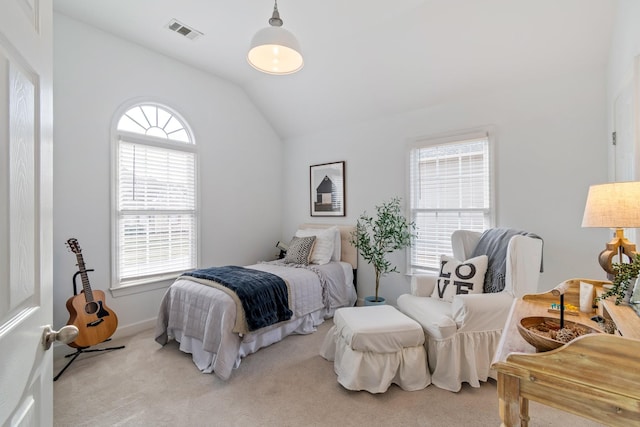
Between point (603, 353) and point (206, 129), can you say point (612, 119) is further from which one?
point (206, 129)

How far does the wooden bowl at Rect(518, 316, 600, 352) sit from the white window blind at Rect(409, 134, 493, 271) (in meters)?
2.07

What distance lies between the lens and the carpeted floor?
1828mm

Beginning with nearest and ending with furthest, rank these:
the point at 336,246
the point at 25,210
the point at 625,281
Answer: the point at 25,210, the point at 625,281, the point at 336,246

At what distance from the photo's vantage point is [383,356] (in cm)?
211

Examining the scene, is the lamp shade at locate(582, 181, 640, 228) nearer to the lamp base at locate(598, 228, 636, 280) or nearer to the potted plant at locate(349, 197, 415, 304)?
the lamp base at locate(598, 228, 636, 280)

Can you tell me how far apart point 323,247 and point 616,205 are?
285 centimetres

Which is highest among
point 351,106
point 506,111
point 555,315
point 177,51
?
point 177,51

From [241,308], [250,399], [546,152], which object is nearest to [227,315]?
[241,308]

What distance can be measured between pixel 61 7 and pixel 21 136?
312 cm

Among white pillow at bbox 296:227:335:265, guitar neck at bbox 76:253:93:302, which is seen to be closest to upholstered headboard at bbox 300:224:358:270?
white pillow at bbox 296:227:335:265

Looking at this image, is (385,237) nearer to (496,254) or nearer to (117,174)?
(496,254)

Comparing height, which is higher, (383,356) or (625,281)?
(625,281)

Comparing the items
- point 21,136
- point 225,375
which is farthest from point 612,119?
point 225,375

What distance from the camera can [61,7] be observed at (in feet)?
8.75
